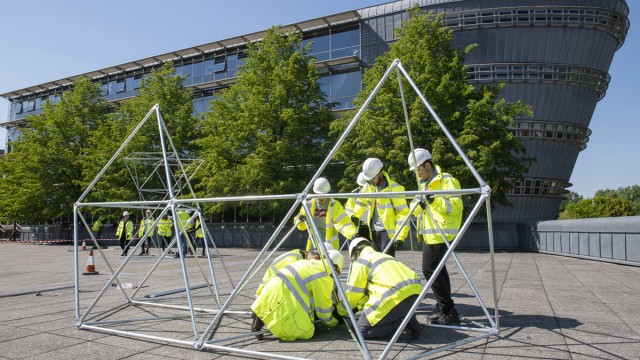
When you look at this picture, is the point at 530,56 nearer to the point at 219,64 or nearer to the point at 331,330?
the point at 219,64

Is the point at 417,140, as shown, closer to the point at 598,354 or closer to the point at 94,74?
the point at 598,354

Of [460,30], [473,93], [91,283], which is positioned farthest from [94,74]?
[91,283]

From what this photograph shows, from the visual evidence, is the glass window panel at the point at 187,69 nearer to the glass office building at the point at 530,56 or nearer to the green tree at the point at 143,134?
the green tree at the point at 143,134

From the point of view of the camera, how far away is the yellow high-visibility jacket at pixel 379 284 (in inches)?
211

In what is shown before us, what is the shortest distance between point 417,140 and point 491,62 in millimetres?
15677

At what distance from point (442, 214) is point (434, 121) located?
19.4m

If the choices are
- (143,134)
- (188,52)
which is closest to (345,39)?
(188,52)

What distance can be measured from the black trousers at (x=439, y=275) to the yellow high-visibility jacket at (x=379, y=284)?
0.87 metres

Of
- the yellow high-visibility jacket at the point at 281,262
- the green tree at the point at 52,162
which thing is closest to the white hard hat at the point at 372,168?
the yellow high-visibility jacket at the point at 281,262

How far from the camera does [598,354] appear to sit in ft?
16.3

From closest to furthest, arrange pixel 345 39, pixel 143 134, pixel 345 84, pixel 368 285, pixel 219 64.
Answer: pixel 368 285, pixel 143 134, pixel 345 84, pixel 345 39, pixel 219 64

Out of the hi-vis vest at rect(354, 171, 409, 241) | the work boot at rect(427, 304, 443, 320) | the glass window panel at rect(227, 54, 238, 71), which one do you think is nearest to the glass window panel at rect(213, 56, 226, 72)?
the glass window panel at rect(227, 54, 238, 71)

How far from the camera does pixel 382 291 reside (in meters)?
5.39

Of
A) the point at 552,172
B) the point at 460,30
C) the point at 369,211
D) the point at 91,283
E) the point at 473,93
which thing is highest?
the point at 460,30
